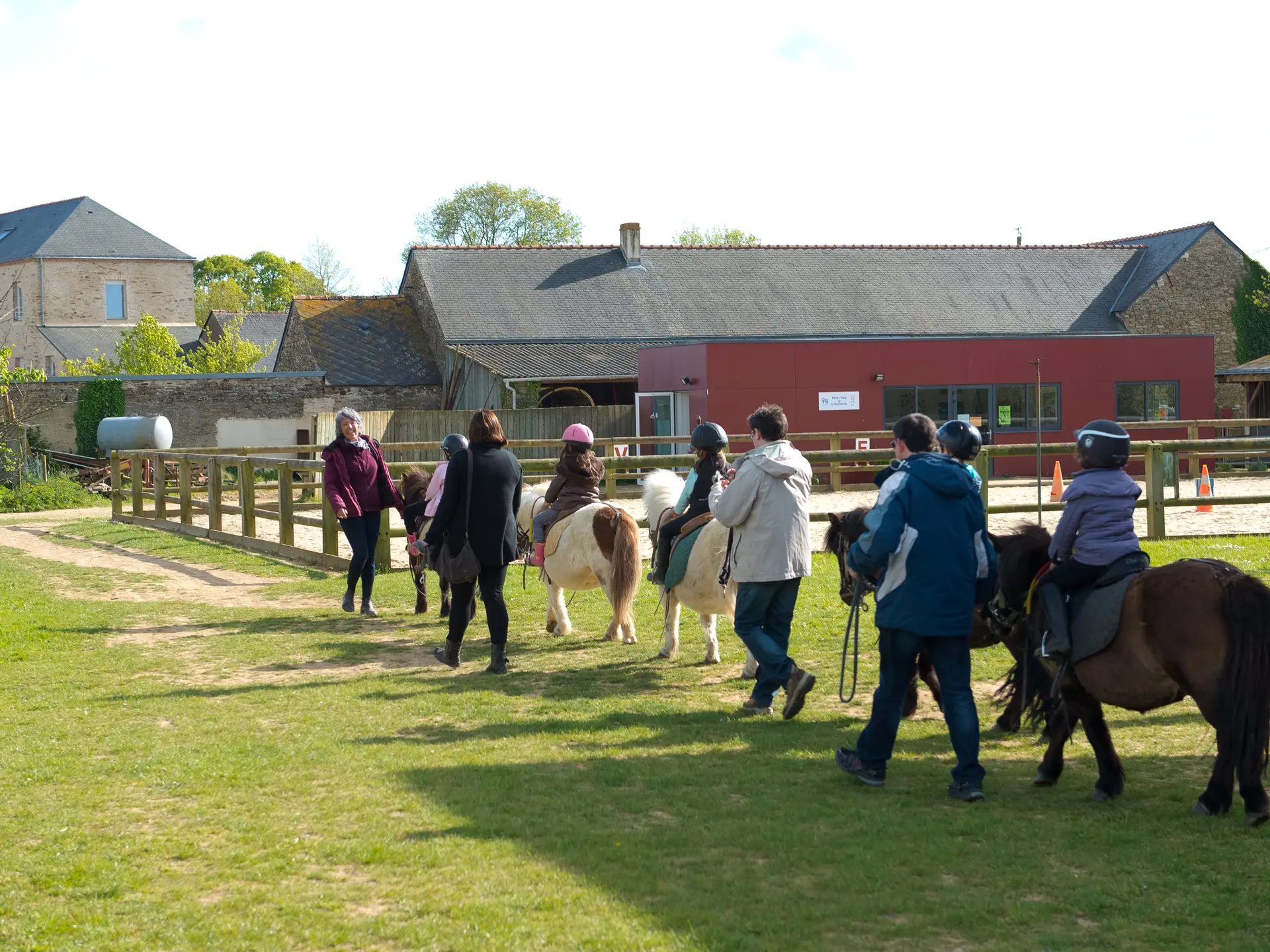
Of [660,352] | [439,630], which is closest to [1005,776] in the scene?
[439,630]

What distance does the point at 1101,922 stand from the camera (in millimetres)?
4141

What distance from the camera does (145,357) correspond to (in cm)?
4900

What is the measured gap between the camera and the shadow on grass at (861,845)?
163 inches

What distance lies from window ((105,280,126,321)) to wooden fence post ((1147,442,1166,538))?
57978 mm

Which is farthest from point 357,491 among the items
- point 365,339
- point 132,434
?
point 365,339

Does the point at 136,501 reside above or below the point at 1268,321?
below

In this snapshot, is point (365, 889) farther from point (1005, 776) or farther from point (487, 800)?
point (1005, 776)

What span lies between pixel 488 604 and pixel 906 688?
3.56m

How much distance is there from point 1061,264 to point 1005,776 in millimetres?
43215

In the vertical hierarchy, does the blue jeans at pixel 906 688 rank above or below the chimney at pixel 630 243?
below

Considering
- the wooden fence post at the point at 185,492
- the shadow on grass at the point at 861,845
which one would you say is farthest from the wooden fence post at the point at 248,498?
the shadow on grass at the point at 861,845

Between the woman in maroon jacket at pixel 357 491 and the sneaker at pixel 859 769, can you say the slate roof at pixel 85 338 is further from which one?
the sneaker at pixel 859 769

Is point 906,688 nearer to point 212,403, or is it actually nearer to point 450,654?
point 450,654

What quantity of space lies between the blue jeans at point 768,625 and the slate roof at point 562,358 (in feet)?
96.9
